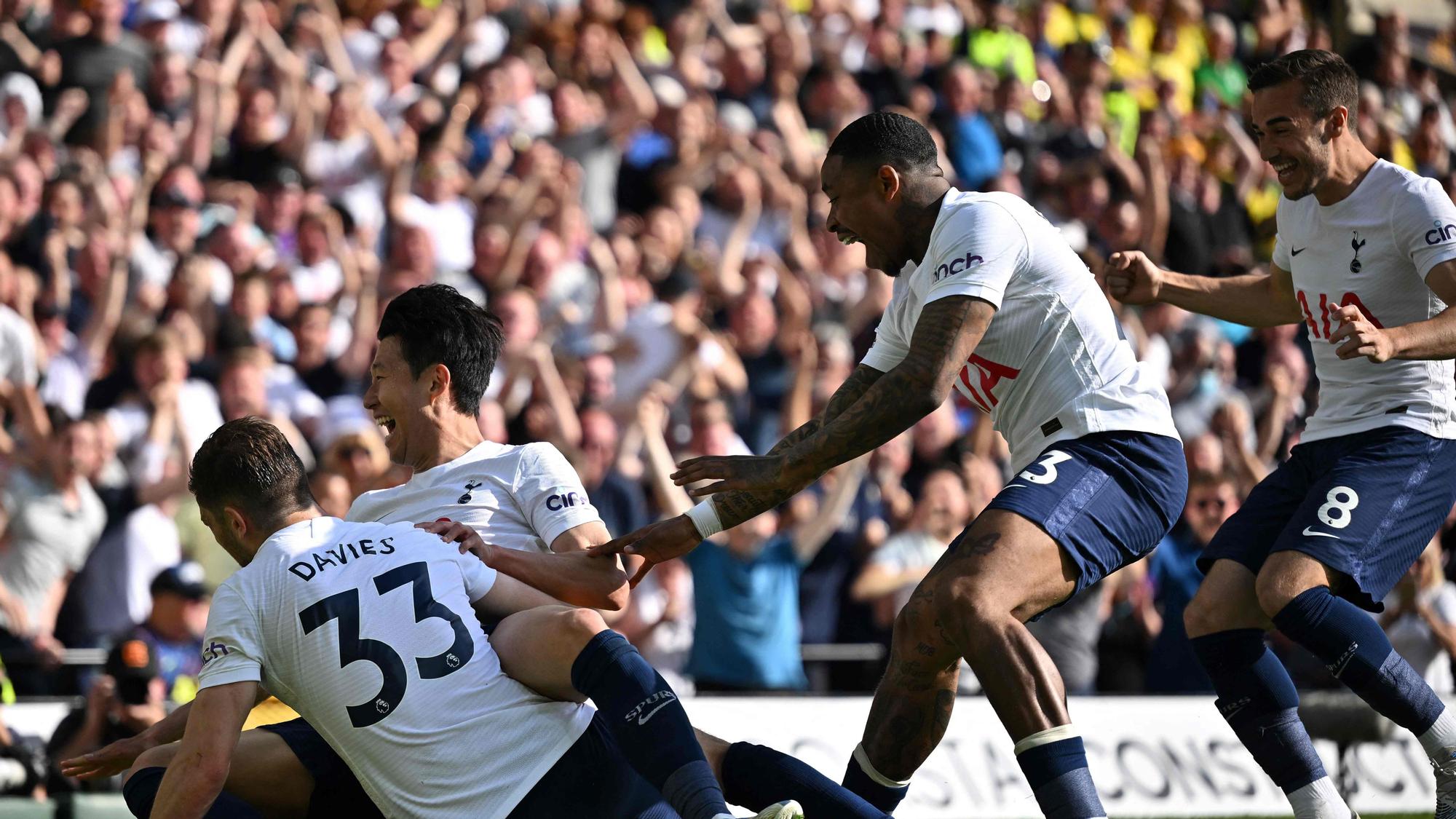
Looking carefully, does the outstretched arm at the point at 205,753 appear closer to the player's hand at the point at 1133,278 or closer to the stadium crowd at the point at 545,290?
the stadium crowd at the point at 545,290

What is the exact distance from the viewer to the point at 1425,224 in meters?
5.52

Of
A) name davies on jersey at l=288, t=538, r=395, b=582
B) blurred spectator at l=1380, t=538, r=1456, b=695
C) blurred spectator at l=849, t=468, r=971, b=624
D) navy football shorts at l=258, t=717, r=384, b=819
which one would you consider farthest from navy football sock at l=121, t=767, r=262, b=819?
blurred spectator at l=1380, t=538, r=1456, b=695

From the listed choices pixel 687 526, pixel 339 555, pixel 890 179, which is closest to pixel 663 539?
pixel 687 526

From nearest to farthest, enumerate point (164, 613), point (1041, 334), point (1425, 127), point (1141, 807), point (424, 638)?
1. point (424, 638)
2. point (1041, 334)
3. point (164, 613)
4. point (1141, 807)
5. point (1425, 127)

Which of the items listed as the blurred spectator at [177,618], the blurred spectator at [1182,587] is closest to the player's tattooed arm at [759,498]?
the blurred spectator at [177,618]

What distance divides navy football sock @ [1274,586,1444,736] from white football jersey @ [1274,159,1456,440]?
715 millimetres

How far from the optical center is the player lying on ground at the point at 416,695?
4438 millimetres

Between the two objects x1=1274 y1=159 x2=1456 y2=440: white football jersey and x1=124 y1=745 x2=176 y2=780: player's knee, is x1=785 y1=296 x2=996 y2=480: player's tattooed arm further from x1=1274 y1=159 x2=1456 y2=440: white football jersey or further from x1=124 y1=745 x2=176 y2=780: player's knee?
x1=124 y1=745 x2=176 y2=780: player's knee

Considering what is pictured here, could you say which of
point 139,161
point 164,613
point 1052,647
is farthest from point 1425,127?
point 164,613

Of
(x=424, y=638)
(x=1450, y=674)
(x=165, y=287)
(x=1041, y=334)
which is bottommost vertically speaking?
(x=1450, y=674)

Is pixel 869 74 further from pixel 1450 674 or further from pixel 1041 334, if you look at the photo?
pixel 1041 334

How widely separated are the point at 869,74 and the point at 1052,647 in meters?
6.97

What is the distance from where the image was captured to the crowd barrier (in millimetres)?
8469

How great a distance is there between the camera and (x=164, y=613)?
8.24m
